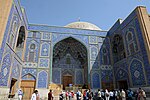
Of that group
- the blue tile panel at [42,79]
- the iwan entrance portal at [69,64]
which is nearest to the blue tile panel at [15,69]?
the blue tile panel at [42,79]

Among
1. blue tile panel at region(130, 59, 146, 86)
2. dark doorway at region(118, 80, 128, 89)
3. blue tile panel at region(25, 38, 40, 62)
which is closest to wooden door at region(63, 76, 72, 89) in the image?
blue tile panel at region(25, 38, 40, 62)

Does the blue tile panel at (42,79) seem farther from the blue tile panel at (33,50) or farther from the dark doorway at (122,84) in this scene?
the dark doorway at (122,84)

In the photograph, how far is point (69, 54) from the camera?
51.5ft

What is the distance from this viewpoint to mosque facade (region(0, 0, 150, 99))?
8.45 meters

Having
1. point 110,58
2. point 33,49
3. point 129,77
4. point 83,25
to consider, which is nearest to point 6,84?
point 33,49

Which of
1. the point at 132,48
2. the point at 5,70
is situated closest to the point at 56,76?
the point at 5,70

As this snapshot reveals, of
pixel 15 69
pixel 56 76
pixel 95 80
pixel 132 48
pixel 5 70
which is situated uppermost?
pixel 132 48

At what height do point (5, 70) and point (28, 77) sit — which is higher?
point (5, 70)

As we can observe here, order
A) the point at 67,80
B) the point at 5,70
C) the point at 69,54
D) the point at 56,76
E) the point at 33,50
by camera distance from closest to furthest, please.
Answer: the point at 5,70
the point at 33,50
the point at 56,76
the point at 67,80
the point at 69,54

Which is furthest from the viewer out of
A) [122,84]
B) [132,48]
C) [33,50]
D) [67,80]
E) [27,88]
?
[67,80]

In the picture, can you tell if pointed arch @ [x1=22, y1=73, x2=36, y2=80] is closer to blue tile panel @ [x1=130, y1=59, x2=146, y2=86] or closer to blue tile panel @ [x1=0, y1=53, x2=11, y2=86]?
blue tile panel @ [x1=0, y1=53, x2=11, y2=86]

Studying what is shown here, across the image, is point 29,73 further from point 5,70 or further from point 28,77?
point 5,70

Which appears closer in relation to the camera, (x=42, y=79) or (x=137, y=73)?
(x=137, y=73)

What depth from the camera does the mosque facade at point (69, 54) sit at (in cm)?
845
